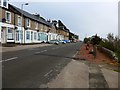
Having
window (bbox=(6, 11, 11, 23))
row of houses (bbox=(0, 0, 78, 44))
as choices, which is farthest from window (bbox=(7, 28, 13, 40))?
window (bbox=(6, 11, 11, 23))

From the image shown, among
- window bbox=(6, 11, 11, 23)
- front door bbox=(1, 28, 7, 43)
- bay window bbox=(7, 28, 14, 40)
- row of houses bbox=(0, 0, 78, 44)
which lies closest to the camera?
front door bbox=(1, 28, 7, 43)

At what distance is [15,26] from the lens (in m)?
49.4

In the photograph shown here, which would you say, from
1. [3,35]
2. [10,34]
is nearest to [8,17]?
[10,34]

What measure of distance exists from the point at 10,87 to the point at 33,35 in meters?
58.1

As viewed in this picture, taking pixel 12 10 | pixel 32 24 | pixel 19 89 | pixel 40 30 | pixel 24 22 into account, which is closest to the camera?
pixel 19 89

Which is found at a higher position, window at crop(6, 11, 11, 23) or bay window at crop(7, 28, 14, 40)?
window at crop(6, 11, 11, 23)

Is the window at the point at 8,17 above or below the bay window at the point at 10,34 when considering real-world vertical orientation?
above

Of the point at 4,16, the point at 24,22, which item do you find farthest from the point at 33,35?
the point at 4,16

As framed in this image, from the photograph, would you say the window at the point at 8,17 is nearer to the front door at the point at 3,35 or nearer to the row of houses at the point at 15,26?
the row of houses at the point at 15,26

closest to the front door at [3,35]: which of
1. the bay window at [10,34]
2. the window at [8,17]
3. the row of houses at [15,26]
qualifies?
→ the row of houses at [15,26]

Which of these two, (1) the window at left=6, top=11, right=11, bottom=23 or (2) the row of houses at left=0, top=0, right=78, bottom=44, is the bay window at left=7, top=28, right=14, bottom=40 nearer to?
(2) the row of houses at left=0, top=0, right=78, bottom=44

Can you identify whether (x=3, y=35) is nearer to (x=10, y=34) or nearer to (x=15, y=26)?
(x=10, y=34)

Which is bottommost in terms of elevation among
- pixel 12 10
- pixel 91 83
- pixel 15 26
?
pixel 91 83

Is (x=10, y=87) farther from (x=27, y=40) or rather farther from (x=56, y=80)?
(x=27, y=40)
